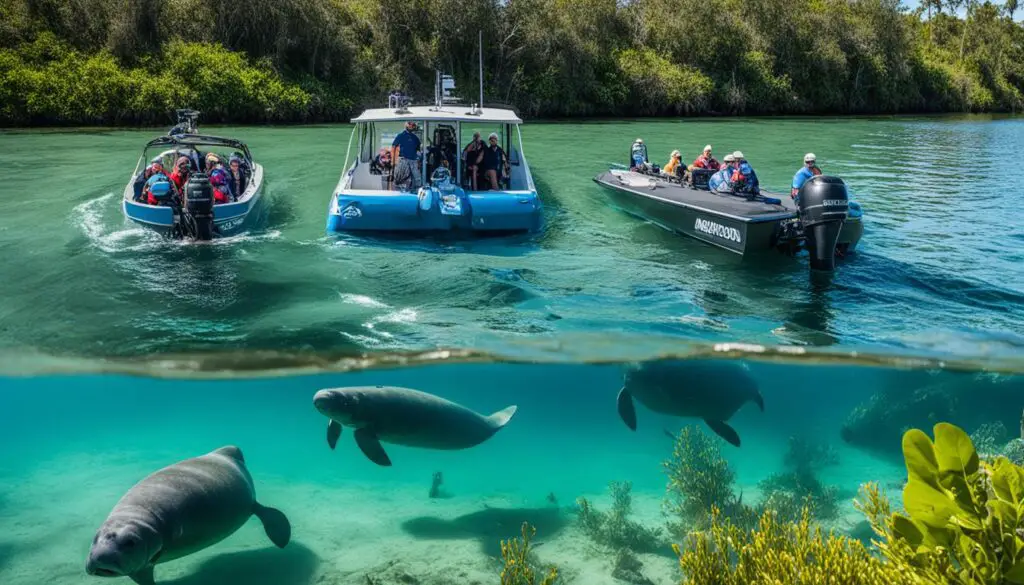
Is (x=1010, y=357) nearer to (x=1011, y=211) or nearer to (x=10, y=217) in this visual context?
(x=1011, y=211)

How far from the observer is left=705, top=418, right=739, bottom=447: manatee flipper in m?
9.51

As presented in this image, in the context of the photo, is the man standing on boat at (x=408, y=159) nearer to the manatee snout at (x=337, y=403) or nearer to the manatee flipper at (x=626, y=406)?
the manatee flipper at (x=626, y=406)

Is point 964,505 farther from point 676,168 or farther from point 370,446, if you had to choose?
point 676,168

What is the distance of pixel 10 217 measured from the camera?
15625 mm

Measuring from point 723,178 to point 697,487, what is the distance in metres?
7.53

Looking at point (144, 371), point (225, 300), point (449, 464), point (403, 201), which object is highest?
point (403, 201)

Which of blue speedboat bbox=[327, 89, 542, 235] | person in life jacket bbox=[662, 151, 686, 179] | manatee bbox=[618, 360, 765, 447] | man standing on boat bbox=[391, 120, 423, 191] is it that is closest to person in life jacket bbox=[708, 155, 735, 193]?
person in life jacket bbox=[662, 151, 686, 179]

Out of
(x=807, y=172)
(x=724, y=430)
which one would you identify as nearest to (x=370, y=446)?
(x=724, y=430)

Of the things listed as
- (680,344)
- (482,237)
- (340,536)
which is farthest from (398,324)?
(482,237)

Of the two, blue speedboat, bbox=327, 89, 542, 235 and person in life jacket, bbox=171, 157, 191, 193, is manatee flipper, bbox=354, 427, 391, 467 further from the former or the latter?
person in life jacket, bbox=171, 157, 191, 193

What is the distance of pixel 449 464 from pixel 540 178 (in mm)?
11444

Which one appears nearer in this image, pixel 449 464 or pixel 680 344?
pixel 680 344

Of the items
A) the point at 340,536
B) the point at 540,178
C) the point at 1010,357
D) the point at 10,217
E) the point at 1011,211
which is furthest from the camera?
the point at 540,178

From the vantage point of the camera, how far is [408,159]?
14875mm
